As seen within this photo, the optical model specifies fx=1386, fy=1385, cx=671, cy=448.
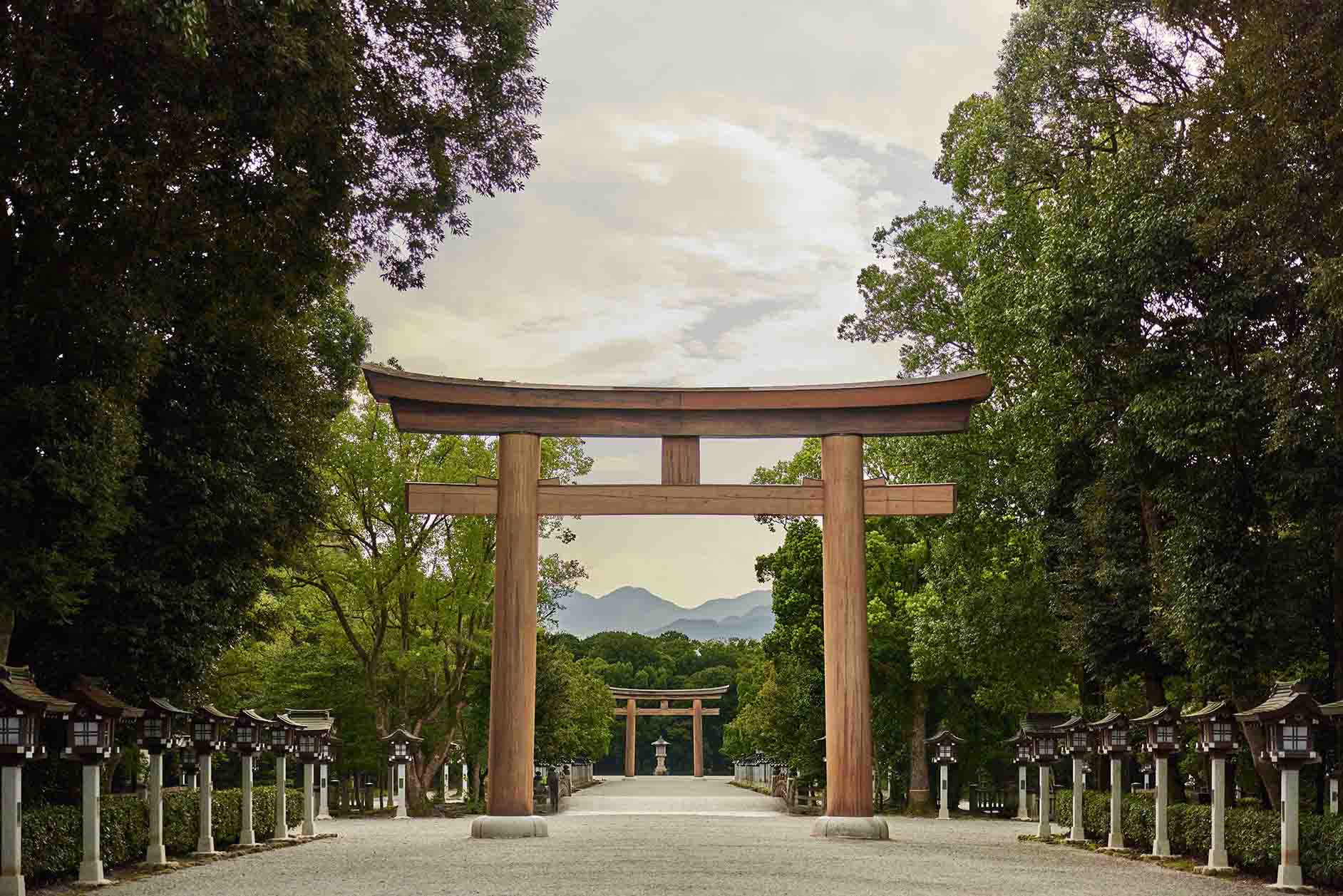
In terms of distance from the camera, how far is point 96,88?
407 inches

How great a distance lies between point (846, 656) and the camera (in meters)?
19.0

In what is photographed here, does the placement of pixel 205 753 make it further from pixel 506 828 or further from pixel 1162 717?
pixel 1162 717

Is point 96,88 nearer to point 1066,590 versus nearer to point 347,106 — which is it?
point 347,106

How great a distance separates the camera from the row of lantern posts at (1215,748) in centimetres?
1280

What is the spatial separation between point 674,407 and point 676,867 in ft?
22.8

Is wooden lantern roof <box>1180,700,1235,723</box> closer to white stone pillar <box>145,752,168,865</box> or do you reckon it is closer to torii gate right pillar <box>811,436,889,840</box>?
torii gate right pillar <box>811,436,889,840</box>

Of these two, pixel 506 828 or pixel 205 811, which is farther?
pixel 506 828

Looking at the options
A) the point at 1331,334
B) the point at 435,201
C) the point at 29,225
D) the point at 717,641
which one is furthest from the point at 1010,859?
the point at 717,641

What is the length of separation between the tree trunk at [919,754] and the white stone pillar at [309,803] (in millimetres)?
14762

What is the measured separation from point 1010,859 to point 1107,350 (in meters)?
6.15

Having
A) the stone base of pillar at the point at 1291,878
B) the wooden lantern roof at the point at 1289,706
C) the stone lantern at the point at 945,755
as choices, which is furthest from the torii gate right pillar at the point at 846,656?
the stone lantern at the point at 945,755

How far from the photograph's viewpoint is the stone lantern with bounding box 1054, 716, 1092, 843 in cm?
1989

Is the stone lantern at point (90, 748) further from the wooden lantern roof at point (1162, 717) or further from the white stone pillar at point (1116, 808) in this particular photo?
the white stone pillar at point (1116, 808)

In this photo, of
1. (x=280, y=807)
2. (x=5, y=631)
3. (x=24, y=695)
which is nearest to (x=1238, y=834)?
(x=24, y=695)
